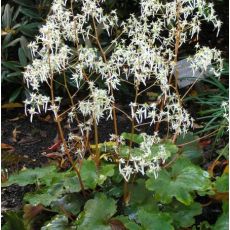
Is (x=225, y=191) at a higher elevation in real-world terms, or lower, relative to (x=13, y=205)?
higher

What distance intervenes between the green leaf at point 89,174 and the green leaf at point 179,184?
26 centimetres

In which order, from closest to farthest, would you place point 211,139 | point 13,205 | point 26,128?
point 13,205 < point 211,139 < point 26,128

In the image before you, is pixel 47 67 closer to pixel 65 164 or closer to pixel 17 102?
pixel 65 164

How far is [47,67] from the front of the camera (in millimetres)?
2227

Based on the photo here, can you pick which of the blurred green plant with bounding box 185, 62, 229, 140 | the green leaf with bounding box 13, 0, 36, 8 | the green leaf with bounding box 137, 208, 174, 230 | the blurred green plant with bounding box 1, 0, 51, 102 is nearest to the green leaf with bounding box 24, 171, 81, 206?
the green leaf with bounding box 137, 208, 174, 230

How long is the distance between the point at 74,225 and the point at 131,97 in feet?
6.47

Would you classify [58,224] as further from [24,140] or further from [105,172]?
[24,140]

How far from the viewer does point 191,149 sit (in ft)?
8.81

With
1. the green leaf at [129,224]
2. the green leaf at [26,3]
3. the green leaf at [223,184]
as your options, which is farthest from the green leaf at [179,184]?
the green leaf at [26,3]

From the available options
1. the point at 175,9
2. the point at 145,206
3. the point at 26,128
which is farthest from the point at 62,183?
the point at 26,128

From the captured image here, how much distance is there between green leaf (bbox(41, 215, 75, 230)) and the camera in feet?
7.66

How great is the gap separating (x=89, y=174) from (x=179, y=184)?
421mm

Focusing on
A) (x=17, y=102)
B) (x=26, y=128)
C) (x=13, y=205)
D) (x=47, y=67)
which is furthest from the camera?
(x=17, y=102)

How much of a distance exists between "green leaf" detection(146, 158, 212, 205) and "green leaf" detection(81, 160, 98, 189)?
0.26 metres
